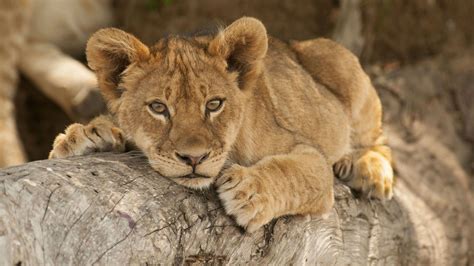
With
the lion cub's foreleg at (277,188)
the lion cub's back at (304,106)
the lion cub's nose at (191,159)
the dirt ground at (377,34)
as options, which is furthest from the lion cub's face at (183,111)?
the dirt ground at (377,34)

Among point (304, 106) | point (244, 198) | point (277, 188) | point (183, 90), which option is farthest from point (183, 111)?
point (304, 106)

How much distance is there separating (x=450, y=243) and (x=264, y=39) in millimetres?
1991

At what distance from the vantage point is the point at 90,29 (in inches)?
334

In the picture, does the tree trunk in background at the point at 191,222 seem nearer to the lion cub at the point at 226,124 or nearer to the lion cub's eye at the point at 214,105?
the lion cub at the point at 226,124

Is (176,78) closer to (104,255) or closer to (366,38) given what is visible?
(104,255)

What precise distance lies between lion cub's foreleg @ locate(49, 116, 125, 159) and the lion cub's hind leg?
1399 mm

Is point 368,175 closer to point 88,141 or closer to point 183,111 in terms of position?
point 183,111

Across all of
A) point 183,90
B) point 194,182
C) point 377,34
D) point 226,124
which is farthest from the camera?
point 377,34

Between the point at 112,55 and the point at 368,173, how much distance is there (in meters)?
1.59

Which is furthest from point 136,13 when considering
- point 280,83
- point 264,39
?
point 264,39

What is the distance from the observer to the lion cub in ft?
11.9

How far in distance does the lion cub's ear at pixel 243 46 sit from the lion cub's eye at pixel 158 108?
1.30 ft

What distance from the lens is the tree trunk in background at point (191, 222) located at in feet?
9.95

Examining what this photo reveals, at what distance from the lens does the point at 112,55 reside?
13.0ft
